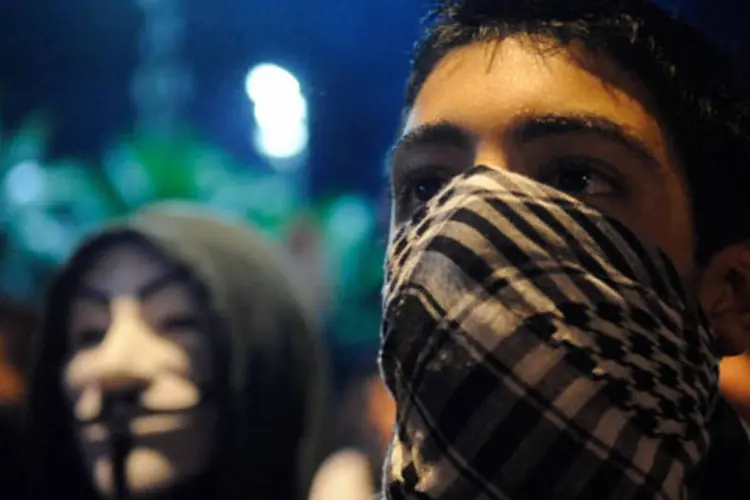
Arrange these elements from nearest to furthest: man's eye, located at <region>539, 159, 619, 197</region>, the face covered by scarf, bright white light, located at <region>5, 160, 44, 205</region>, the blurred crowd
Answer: the face covered by scarf
man's eye, located at <region>539, 159, 619, 197</region>
the blurred crowd
bright white light, located at <region>5, 160, 44, 205</region>

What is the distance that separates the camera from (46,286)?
3.47ft

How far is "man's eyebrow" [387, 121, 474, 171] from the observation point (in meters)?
0.65

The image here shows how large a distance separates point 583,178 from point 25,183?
749 millimetres

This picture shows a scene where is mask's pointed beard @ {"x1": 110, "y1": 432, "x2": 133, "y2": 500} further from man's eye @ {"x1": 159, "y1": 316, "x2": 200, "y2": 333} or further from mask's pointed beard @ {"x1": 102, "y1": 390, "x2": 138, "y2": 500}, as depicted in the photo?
man's eye @ {"x1": 159, "y1": 316, "x2": 200, "y2": 333}

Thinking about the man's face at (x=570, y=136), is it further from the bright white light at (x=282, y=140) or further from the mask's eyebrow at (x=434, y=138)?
the bright white light at (x=282, y=140)

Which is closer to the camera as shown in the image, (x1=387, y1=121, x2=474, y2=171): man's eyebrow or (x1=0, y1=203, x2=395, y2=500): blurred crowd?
(x1=387, y1=121, x2=474, y2=171): man's eyebrow

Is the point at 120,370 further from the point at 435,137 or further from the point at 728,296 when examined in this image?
the point at 728,296

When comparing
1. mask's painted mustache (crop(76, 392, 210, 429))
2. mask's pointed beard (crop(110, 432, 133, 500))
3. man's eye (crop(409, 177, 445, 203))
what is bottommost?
mask's pointed beard (crop(110, 432, 133, 500))

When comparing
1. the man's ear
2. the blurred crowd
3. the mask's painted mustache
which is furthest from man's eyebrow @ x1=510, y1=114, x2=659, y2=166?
the mask's painted mustache

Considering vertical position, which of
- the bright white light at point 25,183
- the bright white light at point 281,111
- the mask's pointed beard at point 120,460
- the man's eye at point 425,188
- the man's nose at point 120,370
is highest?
the bright white light at point 281,111

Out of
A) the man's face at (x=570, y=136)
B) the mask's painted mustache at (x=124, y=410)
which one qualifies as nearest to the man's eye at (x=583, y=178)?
the man's face at (x=570, y=136)

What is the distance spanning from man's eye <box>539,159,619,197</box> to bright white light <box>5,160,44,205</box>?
0.71 metres

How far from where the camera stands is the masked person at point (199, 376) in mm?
961

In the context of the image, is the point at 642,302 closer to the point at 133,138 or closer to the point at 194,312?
the point at 194,312
